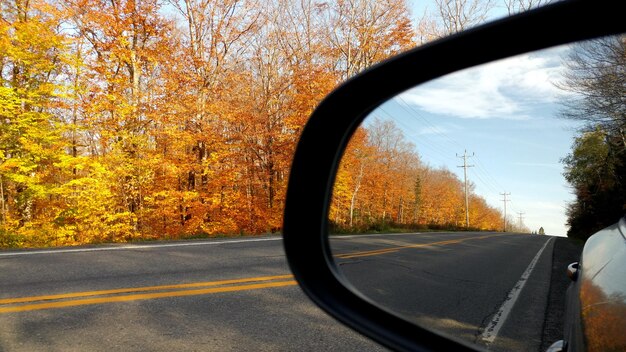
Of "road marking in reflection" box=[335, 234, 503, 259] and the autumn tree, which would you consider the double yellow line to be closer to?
"road marking in reflection" box=[335, 234, 503, 259]

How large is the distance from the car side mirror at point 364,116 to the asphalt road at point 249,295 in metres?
0.07

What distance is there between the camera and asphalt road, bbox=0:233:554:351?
1476 mm

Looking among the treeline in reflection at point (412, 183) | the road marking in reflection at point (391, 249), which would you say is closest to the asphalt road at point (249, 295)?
the road marking in reflection at point (391, 249)

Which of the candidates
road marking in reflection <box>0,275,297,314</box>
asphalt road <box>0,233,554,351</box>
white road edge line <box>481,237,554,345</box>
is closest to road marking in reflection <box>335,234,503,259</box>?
asphalt road <box>0,233,554,351</box>

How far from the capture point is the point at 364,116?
168cm

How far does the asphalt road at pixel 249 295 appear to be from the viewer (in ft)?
4.84

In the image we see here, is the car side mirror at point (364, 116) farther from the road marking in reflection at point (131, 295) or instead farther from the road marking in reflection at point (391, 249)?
the road marking in reflection at point (131, 295)

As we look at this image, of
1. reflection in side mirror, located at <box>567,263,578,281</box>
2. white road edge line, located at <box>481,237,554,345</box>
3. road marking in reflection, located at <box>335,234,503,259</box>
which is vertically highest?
road marking in reflection, located at <box>335,234,503,259</box>

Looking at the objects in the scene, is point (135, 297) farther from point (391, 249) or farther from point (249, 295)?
point (391, 249)

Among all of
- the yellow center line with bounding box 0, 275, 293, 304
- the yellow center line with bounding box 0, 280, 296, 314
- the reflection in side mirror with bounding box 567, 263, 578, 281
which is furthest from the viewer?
the yellow center line with bounding box 0, 275, 293, 304

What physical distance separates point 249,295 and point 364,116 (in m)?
4.33

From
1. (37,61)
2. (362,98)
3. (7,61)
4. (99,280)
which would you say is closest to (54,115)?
(37,61)

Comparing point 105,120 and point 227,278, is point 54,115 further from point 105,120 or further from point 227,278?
point 227,278

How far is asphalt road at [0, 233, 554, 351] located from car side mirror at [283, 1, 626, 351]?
72mm
